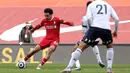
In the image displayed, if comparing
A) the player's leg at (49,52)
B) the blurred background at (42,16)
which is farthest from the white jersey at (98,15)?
the blurred background at (42,16)

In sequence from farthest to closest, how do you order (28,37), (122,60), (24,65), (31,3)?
(31,3)
(28,37)
(122,60)
(24,65)

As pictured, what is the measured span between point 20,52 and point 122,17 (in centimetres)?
695

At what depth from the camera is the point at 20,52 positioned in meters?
21.8

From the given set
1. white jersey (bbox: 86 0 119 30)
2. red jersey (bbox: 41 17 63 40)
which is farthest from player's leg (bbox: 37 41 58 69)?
white jersey (bbox: 86 0 119 30)

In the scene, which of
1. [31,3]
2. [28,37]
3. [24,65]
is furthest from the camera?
[31,3]

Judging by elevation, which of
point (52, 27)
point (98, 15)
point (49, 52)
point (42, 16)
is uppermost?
point (98, 15)

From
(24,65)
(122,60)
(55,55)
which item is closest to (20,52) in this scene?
(55,55)

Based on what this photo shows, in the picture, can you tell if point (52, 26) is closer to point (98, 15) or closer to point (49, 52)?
point (49, 52)

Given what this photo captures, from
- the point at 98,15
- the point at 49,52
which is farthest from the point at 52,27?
the point at 98,15

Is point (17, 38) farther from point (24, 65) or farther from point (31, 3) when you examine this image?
point (24, 65)

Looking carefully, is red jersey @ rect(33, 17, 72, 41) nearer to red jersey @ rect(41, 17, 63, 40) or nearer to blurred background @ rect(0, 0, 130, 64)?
red jersey @ rect(41, 17, 63, 40)

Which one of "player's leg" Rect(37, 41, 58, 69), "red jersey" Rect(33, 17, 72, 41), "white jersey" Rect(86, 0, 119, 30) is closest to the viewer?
"white jersey" Rect(86, 0, 119, 30)

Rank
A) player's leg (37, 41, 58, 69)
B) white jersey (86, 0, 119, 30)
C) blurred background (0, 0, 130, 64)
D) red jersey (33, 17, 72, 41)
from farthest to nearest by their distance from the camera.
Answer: blurred background (0, 0, 130, 64) → red jersey (33, 17, 72, 41) → player's leg (37, 41, 58, 69) → white jersey (86, 0, 119, 30)

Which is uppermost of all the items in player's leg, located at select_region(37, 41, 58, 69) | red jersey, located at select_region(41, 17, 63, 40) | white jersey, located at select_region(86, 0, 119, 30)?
white jersey, located at select_region(86, 0, 119, 30)
